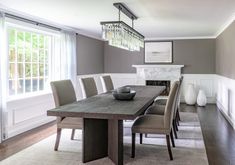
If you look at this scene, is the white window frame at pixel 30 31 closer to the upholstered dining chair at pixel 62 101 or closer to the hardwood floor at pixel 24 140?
the hardwood floor at pixel 24 140

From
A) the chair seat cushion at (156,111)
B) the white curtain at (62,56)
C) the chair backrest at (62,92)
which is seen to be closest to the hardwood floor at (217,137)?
the chair seat cushion at (156,111)

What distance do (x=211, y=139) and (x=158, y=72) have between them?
4482mm

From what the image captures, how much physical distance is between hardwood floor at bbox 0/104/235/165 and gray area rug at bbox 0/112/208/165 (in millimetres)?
129

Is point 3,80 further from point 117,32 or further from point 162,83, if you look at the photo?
point 162,83

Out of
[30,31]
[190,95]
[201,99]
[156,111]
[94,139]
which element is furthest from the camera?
[190,95]

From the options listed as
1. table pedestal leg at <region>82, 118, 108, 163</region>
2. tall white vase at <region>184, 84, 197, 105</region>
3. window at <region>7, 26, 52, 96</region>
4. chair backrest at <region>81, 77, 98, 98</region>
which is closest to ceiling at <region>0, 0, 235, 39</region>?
window at <region>7, 26, 52, 96</region>

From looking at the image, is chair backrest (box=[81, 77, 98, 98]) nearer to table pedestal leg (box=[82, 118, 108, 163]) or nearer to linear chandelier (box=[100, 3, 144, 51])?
linear chandelier (box=[100, 3, 144, 51])

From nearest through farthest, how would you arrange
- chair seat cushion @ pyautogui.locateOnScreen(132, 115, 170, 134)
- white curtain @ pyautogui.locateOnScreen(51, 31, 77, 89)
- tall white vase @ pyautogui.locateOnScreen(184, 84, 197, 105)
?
chair seat cushion @ pyautogui.locateOnScreen(132, 115, 170, 134) → white curtain @ pyautogui.locateOnScreen(51, 31, 77, 89) → tall white vase @ pyautogui.locateOnScreen(184, 84, 197, 105)

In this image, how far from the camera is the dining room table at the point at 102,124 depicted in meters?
2.99

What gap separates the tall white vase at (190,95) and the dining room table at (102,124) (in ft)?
15.7

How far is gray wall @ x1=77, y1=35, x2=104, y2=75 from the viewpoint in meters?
7.32

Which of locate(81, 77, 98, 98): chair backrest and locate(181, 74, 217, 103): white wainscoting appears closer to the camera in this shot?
locate(81, 77, 98, 98): chair backrest

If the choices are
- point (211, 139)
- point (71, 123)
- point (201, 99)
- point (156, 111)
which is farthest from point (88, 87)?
point (201, 99)

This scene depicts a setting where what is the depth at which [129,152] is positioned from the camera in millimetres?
3771
